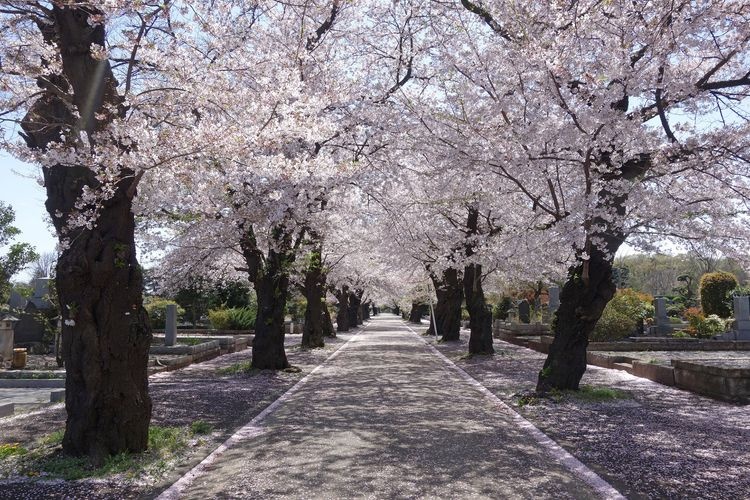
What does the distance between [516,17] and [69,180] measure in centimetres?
693

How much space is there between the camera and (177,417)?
28.3ft

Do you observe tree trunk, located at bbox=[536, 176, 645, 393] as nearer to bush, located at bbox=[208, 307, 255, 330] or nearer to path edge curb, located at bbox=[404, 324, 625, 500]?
path edge curb, located at bbox=[404, 324, 625, 500]

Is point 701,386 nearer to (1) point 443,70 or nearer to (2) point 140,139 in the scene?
(1) point 443,70

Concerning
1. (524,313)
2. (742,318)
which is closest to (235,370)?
(742,318)

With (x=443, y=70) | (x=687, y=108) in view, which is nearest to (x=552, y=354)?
(x=687, y=108)

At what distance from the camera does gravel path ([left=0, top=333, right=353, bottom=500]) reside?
16.9ft

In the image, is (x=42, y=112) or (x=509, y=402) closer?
(x=42, y=112)

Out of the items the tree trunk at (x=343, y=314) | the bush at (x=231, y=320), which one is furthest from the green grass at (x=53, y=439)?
the tree trunk at (x=343, y=314)

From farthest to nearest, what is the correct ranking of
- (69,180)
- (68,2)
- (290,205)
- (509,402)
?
(290,205)
(509,402)
(69,180)
(68,2)

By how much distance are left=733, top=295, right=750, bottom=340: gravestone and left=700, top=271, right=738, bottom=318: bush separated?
5.94 meters

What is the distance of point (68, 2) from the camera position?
5973mm

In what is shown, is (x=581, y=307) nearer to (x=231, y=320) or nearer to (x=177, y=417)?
(x=177, y=417)

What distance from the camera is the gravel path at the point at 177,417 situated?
16.9ft

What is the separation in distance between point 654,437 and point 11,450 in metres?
7.24
